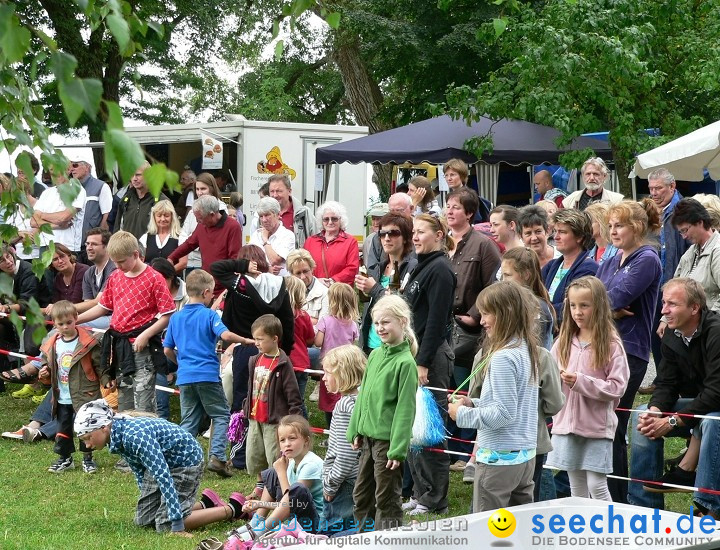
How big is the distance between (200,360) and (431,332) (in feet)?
8.17

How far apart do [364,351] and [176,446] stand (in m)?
1.68

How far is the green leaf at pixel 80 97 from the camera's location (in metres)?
2.64

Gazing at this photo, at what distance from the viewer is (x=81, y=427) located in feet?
24.6

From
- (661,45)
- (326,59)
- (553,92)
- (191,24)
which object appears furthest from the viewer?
(326,59)

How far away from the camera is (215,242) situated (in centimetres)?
1159

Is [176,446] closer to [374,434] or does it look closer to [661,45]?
[374,434]

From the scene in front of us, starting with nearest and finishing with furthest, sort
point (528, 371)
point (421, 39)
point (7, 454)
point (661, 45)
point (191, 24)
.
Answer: point (528, 371), point (7, 454), point (661, 45), point (421, 39), point (191, 24)

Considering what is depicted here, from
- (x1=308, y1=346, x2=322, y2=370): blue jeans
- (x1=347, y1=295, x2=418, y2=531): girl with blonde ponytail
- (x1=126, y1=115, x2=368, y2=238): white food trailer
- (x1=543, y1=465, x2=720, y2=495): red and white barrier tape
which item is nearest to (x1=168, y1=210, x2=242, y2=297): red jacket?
(x1=308, y1=346, x2=322, y2=370): blue jeans

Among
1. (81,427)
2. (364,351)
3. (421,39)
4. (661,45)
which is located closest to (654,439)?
(364,351)

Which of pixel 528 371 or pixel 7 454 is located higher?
pixel 528 371

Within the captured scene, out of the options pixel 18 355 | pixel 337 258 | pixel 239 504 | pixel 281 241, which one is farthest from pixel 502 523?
pixel 18 355

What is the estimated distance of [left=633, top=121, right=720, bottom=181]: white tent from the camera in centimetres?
1124

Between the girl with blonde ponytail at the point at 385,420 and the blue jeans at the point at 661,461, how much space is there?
1.61m

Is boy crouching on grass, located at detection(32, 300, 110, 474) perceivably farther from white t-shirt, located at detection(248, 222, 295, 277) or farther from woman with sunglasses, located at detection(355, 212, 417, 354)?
woman with sunglasses, located at detection(355, 212, 417, 354)
